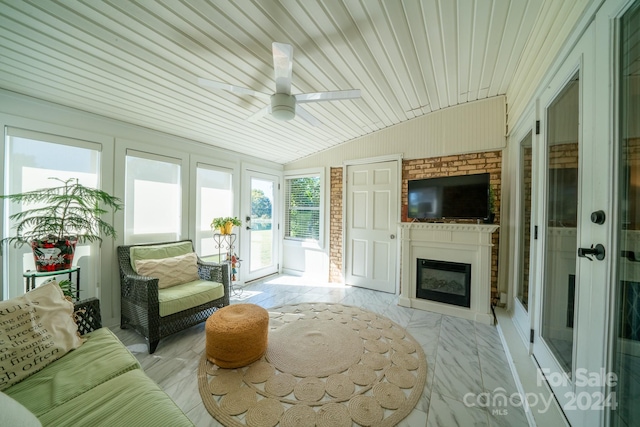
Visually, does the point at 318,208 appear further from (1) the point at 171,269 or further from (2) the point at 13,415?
(2) the point at 13,415

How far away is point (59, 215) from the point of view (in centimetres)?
226

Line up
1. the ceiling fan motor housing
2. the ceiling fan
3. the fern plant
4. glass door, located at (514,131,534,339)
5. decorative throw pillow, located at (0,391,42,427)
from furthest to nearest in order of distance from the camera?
glass door, located at (514,131,534,339)
the fern plant
the ceiling fan motor housing
the ceiling fan
decorative throw pillow, located at (0,391,42,427)

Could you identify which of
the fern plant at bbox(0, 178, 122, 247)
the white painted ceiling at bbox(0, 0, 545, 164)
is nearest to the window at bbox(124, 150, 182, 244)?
the fern plant at bbox(0, 178, 122, 247)

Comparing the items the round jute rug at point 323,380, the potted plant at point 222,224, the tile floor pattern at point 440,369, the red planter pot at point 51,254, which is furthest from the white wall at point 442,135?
the red planter pot at point 51,254

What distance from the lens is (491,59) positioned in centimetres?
227

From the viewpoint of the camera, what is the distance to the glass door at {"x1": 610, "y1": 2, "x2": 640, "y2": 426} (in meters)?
0.89

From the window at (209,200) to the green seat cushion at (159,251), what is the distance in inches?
17.4

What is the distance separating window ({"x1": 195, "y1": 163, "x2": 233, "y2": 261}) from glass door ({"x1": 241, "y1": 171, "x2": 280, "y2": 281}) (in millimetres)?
407

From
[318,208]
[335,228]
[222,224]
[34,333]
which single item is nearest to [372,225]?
[335,228]

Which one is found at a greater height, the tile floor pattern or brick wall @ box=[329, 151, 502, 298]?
brick wall @ box=[329, 151, 502, 298]

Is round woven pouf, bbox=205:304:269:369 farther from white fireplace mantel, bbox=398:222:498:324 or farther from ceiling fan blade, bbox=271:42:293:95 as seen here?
white fireplace mantel, bbox=398:222:498:324

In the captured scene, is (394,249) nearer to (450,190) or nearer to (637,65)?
(450,190)

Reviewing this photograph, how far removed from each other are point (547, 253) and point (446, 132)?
7.37 feet

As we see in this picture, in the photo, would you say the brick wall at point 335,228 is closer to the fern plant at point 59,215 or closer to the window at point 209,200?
the window at point 209,200
